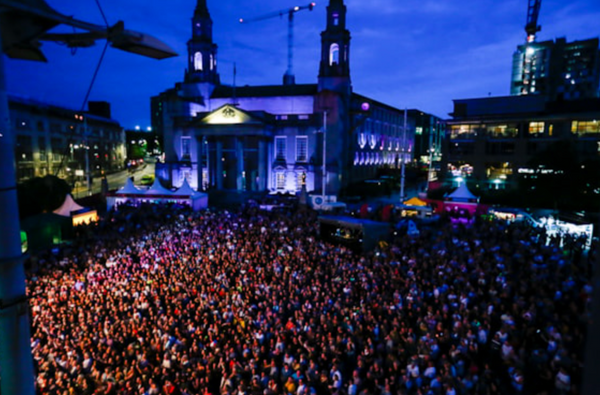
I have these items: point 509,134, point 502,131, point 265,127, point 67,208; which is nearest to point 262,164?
point 265,127

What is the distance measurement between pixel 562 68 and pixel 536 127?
79.5 metres

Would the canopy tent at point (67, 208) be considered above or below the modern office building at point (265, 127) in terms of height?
below

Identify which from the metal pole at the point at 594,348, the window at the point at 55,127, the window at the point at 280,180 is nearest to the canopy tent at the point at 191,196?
the window at the point at 280,180

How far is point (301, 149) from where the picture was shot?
170 feet

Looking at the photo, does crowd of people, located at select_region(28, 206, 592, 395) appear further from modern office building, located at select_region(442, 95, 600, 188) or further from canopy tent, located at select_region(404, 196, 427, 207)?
modern office building, located at select_region(442, 95, 600, 188)

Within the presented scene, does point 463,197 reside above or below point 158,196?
above

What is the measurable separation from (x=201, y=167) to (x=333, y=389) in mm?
44613

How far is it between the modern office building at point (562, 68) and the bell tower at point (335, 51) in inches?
3062

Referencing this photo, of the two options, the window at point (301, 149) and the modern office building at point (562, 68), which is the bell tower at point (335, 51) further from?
the modern office building at point (562, 68)

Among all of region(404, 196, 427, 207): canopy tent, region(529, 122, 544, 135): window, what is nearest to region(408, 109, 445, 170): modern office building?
region(529, 122, 544, 135): window

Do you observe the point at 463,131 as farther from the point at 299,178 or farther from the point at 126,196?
the point at 126,196

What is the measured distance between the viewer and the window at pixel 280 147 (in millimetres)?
52531

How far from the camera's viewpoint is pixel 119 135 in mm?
84625

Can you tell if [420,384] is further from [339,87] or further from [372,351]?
[339,87]
